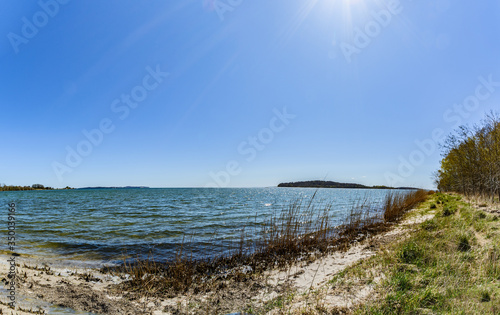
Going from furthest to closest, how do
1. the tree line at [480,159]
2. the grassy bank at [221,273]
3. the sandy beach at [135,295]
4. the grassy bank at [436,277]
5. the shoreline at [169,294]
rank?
the tree line at [480,159]
the grassy bank at [221,273]
the shoreline at [169,294]
the sandy beach at [135,295]
the grassy bank at [436,277]

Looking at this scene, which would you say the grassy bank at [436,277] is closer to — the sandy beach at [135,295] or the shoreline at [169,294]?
the sandy beach at [135,295]

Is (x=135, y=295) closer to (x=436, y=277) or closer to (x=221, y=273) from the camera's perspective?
(x=221, y=273)

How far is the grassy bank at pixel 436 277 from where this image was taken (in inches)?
125

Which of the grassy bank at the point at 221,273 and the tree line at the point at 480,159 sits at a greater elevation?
the tree line at the point at 480,159

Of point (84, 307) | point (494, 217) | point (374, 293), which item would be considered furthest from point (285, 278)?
point (494, 217)

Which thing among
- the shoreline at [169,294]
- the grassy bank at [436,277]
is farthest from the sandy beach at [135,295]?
the grassy bank at [436,277]

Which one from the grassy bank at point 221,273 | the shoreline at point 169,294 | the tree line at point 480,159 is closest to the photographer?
the shoreline at point 169,294

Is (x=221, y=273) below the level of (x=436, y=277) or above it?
below

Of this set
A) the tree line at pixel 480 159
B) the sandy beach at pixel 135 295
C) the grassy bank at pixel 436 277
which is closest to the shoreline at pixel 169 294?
the sandy beach at pixel 135 295

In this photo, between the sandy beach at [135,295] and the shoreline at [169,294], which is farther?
the shoreline at [169,294]

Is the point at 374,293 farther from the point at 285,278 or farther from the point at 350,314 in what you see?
the point at 285,278

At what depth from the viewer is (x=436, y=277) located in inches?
155

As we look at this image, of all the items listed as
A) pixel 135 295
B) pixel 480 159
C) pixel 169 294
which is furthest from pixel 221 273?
pixel 480 159

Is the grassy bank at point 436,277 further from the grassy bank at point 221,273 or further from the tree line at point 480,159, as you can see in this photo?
the tree line at point 480,159
